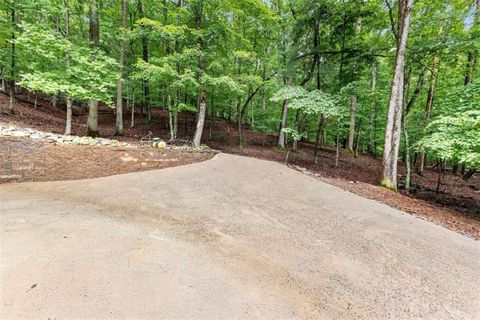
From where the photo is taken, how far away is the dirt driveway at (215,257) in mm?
2000

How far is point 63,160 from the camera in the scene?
5066mm

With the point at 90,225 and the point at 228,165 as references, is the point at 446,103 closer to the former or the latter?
the point at 228,165

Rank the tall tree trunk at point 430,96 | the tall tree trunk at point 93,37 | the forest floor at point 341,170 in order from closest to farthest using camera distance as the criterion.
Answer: the forest floor at point 341,170 < the tall tree trunk at point 93,37 < the tall tree trunk at point 430,96

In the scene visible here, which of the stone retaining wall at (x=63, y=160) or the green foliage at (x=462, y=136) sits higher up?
the green foliage at (x=462, y=136)

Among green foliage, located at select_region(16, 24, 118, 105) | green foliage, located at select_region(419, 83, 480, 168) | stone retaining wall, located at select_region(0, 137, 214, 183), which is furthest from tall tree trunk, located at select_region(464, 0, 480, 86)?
green foliage, located at select_region(16, 24, 118, 105)

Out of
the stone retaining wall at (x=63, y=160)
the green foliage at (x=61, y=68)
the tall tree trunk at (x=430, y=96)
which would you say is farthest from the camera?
the tall tree trunk at (x=430, y=96)

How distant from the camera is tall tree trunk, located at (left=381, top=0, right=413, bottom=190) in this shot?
725 cm

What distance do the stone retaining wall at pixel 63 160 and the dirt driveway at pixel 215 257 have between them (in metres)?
0.42

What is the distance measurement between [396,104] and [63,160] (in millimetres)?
9298

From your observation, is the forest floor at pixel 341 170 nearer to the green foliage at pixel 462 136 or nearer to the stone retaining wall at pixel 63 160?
the green foliage at pixel 462 136

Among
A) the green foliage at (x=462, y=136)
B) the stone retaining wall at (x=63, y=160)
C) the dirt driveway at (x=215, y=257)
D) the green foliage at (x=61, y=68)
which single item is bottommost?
the dirt driveway at (x=215, y=257)

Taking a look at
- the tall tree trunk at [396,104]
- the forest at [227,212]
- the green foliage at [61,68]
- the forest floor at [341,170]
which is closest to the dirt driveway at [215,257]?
the forest at [227,212]

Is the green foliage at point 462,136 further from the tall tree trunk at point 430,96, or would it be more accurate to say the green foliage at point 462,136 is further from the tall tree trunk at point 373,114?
the tall tree trunk at point 373,114

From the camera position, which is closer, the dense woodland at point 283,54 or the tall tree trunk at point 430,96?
the dense woodland at point 283,54
